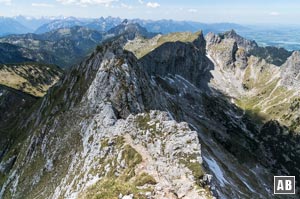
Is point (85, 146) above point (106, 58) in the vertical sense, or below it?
below

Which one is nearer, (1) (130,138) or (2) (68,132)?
(1) (130,138)

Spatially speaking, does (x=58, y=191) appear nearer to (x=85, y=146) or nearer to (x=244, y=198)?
(x=85, y=146)

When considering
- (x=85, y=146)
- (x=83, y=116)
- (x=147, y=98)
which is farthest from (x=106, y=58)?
(x=85, y=146)

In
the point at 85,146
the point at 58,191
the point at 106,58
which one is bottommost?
the point at 58,191

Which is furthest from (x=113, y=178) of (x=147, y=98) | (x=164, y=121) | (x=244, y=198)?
(x=244, y=198)

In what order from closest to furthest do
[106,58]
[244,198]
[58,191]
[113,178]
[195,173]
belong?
[195,173] < [113,178] < [58,191] < [244,198] < [106,58]

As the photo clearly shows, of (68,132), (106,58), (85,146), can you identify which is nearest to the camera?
(85,146)
